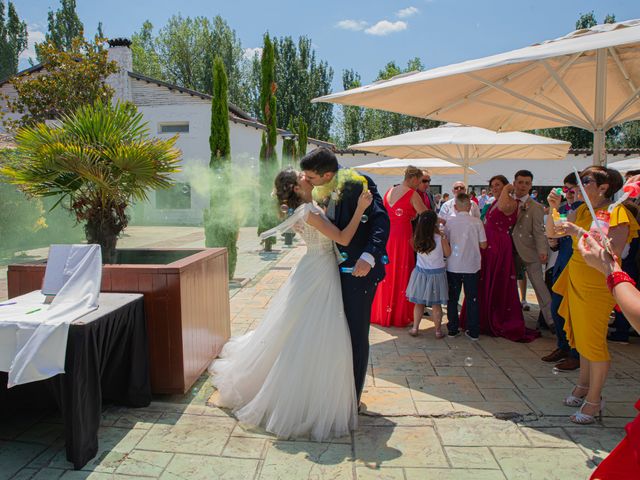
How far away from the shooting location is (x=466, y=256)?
482cm

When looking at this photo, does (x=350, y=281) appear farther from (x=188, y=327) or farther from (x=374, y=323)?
(x=374, y=323)

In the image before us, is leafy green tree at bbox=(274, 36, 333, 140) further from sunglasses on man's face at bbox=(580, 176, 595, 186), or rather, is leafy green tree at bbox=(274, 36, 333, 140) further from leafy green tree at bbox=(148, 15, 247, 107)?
sunglasses on man's face at bbox=(580, 176, 595, 186)

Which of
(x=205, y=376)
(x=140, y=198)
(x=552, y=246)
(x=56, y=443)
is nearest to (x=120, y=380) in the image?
(x=56, y=443)

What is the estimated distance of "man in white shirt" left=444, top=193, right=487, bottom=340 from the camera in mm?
4816

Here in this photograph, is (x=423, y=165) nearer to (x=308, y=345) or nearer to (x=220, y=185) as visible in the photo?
(x=220, y=185)

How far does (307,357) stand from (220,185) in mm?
6352

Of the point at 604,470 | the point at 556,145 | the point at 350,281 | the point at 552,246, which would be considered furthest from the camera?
the point at 556,145

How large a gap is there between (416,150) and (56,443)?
23.2 feet

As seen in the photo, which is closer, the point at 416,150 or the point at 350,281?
the point at 350,281

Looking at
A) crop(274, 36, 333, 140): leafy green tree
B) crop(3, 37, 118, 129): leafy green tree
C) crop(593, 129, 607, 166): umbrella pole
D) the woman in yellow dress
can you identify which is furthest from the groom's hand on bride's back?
crop(274, 36, 333, 140): leafy green tree

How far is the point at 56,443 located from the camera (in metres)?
2.80

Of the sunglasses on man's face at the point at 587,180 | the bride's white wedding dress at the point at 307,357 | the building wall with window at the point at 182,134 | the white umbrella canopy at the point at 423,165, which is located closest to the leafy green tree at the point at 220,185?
the white umbrella canopy at the point at 423,165

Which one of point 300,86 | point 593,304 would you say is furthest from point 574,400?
point 300,86

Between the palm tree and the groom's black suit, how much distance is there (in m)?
1.79
